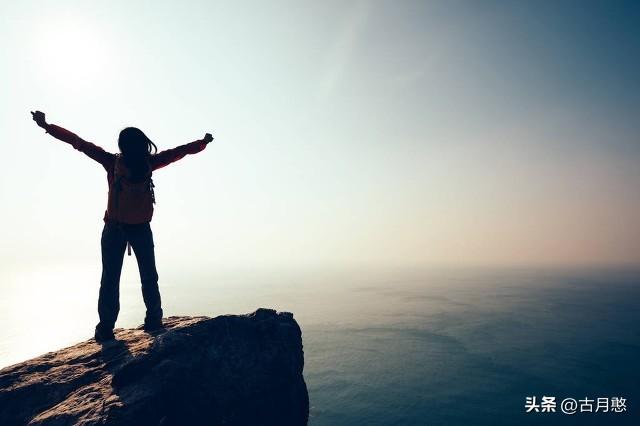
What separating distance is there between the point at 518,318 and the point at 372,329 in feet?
212

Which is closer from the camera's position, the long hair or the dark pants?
the long hair

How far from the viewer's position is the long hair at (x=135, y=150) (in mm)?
5840

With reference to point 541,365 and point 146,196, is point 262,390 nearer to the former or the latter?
point 146,196

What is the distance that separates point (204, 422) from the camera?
4551 mm

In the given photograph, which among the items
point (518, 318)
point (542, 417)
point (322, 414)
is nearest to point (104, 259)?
point (322, 414)

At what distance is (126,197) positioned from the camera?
5965 mm

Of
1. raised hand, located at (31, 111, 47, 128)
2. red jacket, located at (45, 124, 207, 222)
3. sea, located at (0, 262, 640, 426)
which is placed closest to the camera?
raised hand, located at (31, 111, 47, 128)

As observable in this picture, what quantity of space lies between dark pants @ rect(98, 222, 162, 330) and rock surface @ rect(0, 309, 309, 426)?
54 centimetres

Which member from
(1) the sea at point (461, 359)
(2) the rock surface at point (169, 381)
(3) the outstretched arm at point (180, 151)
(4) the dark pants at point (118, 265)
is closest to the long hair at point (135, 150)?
(3) the outstretched arm at point (180, 151)

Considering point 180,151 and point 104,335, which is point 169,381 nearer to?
point 104,335

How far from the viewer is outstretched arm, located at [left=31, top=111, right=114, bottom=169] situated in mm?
5582

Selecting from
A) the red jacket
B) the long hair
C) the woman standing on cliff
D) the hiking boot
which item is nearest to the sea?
the hiking boot

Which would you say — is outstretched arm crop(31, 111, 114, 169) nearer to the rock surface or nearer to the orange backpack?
the orange backpack

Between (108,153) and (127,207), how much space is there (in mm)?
1147
